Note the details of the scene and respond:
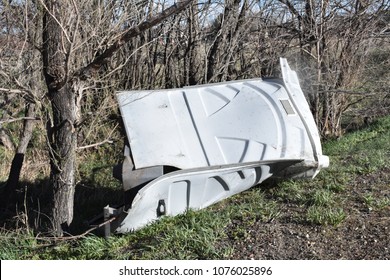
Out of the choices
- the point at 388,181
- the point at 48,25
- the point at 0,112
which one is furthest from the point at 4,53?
the point at 388,181

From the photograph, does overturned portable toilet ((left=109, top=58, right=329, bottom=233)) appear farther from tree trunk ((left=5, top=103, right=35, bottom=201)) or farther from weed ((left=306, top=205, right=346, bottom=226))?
tree trunk ((left=5, top=103, right=35, bottom=201))

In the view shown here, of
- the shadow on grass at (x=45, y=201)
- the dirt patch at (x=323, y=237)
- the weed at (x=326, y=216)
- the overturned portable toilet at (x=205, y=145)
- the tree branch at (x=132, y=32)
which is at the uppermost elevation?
the tree branch at (x=132, y=32)

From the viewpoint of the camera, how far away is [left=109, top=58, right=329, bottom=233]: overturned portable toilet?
469cm

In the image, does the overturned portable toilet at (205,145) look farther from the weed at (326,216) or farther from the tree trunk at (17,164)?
the tree trunk at (17,164)

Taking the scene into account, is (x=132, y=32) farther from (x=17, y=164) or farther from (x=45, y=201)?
(x=45, y=201)

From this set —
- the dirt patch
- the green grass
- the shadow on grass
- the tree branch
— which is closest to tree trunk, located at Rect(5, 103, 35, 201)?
the shadow on grass

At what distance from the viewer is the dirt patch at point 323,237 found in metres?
4.08

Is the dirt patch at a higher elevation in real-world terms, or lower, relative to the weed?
lower

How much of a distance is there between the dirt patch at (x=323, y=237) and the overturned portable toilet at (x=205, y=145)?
51 cm

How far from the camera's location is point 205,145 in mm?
5043

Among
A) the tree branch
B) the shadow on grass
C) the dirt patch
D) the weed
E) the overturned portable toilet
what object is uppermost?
the tree branch

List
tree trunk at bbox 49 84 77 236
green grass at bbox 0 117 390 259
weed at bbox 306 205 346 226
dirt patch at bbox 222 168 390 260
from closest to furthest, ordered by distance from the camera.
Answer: dirt patch at bbox 222 168 390 260 < green grass at bbox 0 117 390 259 < weed at bbox 306 205 346 226 < tree trunk at bbox 49 84 77 236

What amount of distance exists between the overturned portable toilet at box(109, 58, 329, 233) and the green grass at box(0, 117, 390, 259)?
16 centimetres

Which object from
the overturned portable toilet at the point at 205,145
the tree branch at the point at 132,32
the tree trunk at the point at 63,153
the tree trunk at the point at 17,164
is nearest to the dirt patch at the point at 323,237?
the overturned portable toilet at the point at 205,145
